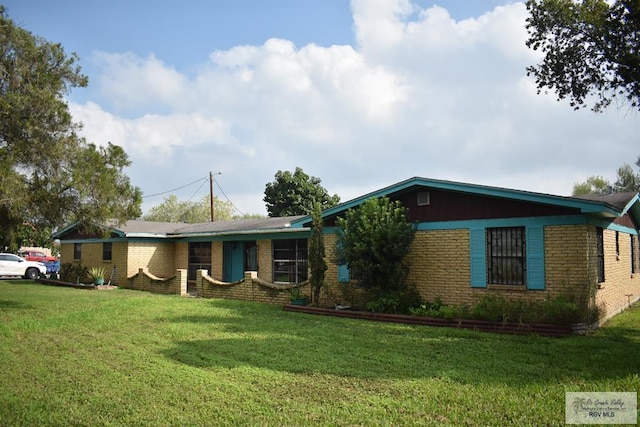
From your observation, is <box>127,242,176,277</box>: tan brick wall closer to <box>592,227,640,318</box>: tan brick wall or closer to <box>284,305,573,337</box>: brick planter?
<box>284,305,573,337</box>: brick planter

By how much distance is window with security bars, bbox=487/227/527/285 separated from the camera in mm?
12078

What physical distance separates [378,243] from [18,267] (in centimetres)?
2660

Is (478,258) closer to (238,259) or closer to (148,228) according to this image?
(238,259)

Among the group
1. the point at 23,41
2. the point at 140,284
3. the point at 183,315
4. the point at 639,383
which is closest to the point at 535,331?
the point at 639,383

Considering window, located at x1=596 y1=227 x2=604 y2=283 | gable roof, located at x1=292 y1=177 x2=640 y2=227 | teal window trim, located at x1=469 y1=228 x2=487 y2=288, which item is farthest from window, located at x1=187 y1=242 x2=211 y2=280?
window, located at x1=596 y1=227 x2=604 y2=283

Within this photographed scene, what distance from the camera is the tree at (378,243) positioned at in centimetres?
1319

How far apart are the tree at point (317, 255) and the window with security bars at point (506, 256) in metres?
4.96

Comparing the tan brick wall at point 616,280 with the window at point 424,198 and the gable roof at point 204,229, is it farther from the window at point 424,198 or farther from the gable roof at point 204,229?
the gable roof at point 204,229

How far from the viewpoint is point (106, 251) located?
84.9 ft

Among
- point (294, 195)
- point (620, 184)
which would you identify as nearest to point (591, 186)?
point (620, 184)

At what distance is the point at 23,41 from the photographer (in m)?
13.4

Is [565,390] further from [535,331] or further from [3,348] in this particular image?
[3,348]

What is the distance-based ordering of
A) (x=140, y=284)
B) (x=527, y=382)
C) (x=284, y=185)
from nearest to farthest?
1. (x=527, y=382)
2. (x=140, y=284)
3. (x=284, y=185)

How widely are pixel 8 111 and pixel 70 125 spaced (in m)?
1.63
